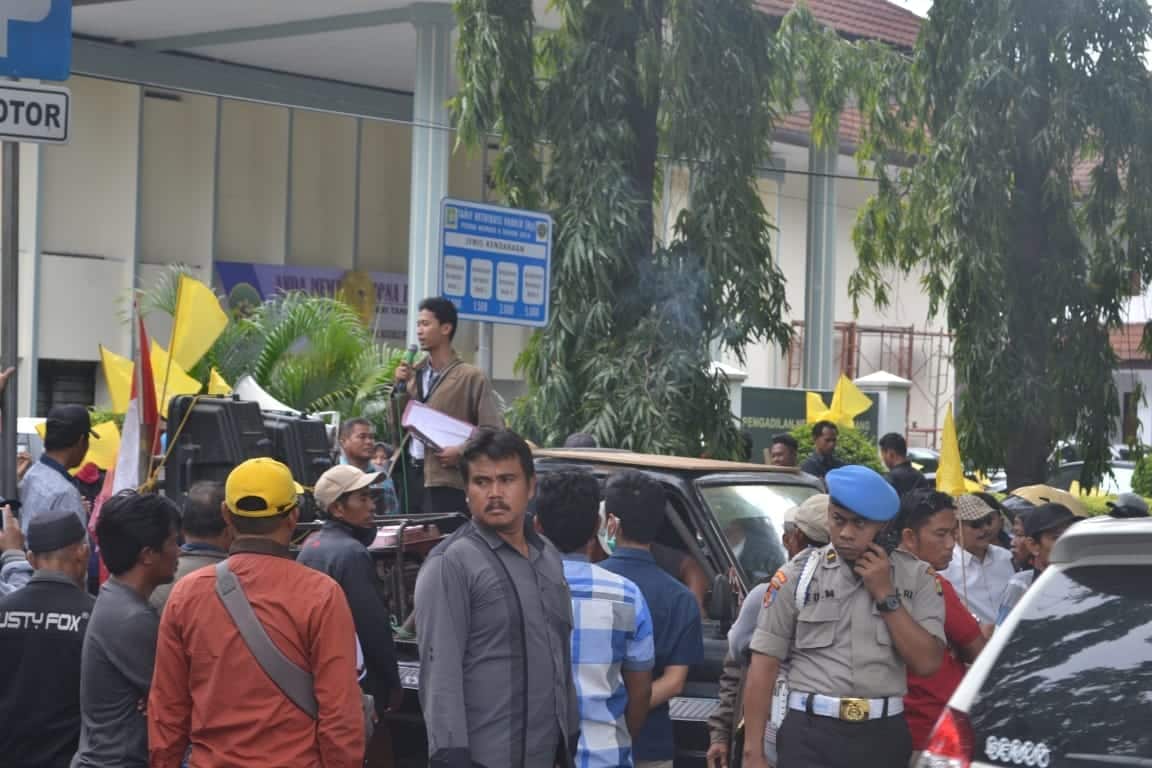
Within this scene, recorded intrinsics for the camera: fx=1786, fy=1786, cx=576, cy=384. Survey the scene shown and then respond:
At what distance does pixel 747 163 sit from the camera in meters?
13.9

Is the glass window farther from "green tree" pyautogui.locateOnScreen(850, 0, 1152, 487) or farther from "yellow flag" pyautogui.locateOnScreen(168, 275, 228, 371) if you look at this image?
"green tree" pyautogui.locateOnScreen(850, 0, 1152, 487)

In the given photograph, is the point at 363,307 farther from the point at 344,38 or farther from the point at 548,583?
the point at 548,583

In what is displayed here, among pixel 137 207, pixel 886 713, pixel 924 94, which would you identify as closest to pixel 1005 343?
pixel 924 94

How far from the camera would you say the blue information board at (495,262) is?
11289 millimetres

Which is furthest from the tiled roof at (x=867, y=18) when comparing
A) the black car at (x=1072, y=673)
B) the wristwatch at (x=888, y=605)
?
the black car at (x=1072, y=673)

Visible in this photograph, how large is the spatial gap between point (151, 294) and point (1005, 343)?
11.7m

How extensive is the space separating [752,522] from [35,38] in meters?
3.85

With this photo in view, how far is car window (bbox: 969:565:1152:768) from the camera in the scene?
3861 mm

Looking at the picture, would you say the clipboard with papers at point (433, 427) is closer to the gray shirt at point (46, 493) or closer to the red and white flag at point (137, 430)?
the red and white flag at point (137, 430)

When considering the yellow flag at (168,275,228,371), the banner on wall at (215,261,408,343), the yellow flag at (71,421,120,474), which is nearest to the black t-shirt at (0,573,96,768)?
the yellow flag at (168,275,228,371)

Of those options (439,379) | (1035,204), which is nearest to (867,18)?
(1035,204)

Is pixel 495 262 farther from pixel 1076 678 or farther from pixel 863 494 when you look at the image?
pixel 1076 678

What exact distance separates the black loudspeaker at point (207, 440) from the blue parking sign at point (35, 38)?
6.07ft

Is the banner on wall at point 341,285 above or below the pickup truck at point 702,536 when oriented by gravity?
above
